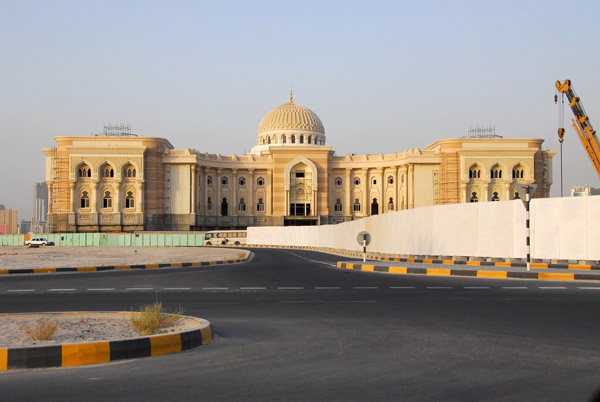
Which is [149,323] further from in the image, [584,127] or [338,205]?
[338,205]

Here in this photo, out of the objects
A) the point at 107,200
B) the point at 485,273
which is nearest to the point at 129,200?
the point at 107,200

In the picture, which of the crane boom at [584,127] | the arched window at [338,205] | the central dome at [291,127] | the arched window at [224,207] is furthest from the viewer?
the central dome at [291,127]

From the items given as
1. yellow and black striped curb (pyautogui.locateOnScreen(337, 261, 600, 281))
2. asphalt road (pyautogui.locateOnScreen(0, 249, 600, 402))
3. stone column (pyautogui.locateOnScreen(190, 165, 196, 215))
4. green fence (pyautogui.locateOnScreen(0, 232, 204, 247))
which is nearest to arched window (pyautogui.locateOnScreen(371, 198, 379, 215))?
stone column (pyautogui.locateOnScreen(190, 165, 196, 215))

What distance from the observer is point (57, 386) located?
5.93 metres

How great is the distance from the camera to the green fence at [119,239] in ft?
234

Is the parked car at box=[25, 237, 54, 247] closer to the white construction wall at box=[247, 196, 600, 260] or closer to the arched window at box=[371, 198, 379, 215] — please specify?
the white construction wall at box=[247, 196, 600, 260]

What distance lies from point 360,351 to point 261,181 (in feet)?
316

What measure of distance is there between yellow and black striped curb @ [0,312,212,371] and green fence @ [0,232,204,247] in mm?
62557

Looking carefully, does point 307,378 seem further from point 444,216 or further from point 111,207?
point 111,207

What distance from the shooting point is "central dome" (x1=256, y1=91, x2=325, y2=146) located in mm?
116500

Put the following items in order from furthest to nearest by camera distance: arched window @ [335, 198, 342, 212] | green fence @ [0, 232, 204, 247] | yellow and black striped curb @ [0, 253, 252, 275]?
arched window @ [335, 198, 342, 212], green fence @ [0, 232, 204, 247], yellow and black striped curb @ [0, 253, 252, 275]

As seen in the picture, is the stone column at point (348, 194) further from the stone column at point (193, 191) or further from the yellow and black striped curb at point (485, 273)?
the yellow and black striped curb at point (485, 273)

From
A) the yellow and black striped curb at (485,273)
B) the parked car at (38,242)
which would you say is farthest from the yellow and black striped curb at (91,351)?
the parked car at (38,242)

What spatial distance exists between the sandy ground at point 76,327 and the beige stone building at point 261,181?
82.4m
